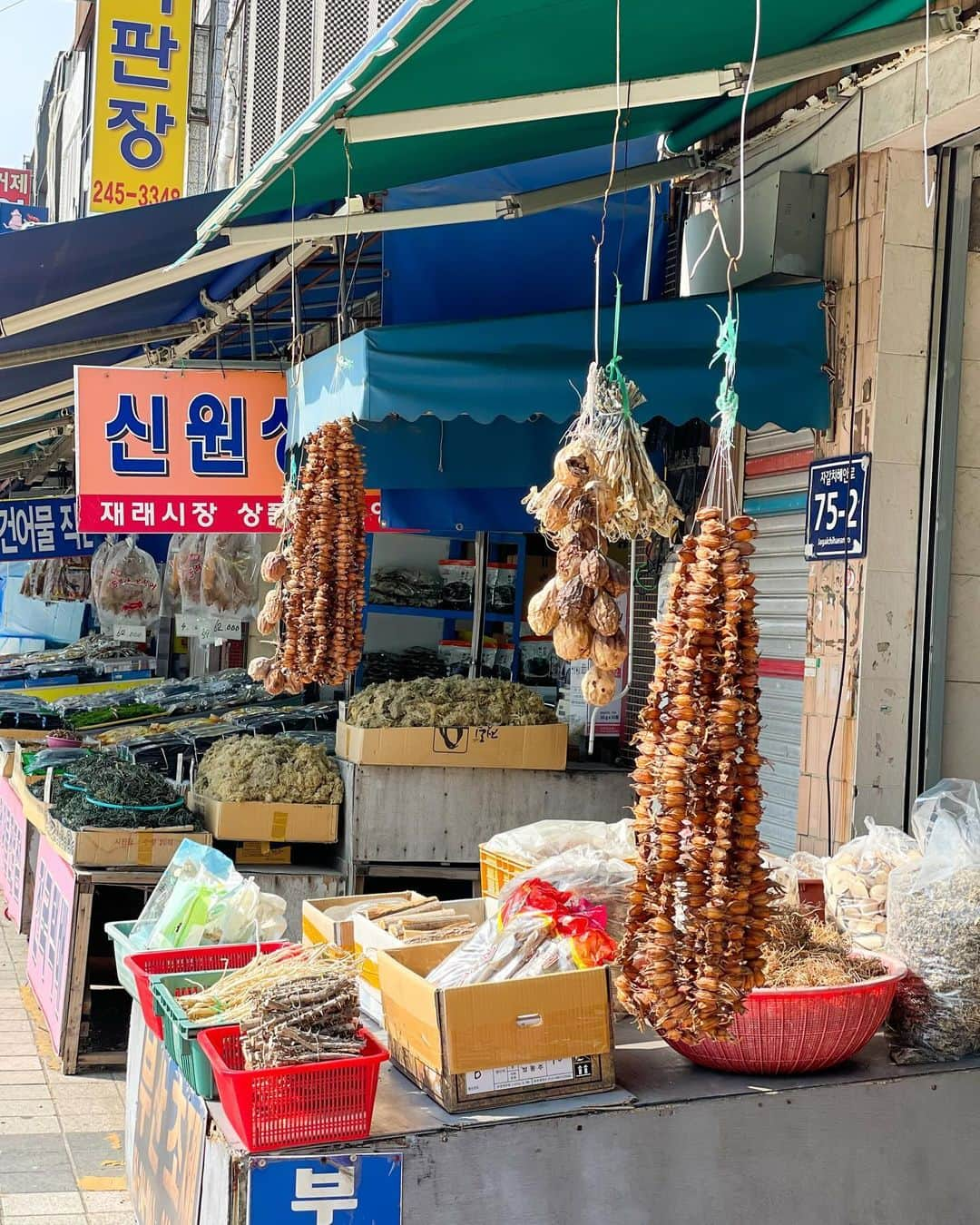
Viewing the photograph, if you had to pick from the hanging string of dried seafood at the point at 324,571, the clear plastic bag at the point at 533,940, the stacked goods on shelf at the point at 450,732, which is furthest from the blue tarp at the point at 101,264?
the clear plastic bag at the point at 533,940

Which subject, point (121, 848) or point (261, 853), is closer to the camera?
point (121, 848)

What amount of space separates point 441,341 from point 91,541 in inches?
388

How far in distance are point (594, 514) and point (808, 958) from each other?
145 cm

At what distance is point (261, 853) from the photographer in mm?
7496

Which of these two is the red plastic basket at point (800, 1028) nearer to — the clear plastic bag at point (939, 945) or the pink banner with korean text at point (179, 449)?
the clear plastic bag at point (939, 945)

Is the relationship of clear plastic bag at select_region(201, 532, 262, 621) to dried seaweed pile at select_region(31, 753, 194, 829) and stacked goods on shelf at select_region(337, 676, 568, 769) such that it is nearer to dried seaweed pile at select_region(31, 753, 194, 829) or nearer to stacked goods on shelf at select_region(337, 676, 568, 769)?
dried seaweed pile at select_region(31, 753, 194, 829)

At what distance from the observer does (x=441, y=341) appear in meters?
5.25

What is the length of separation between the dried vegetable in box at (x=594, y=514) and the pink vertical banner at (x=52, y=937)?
13.3ft

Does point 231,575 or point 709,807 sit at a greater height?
point 231,575

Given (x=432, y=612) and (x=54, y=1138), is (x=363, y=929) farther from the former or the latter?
(x=432, y=612)

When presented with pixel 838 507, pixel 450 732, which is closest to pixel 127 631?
pixel 450 732

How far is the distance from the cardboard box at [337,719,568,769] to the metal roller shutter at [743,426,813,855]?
158 cm

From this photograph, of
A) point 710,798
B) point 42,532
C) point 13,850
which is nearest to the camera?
point 710,798

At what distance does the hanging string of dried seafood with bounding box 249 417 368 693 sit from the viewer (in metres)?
5.43
